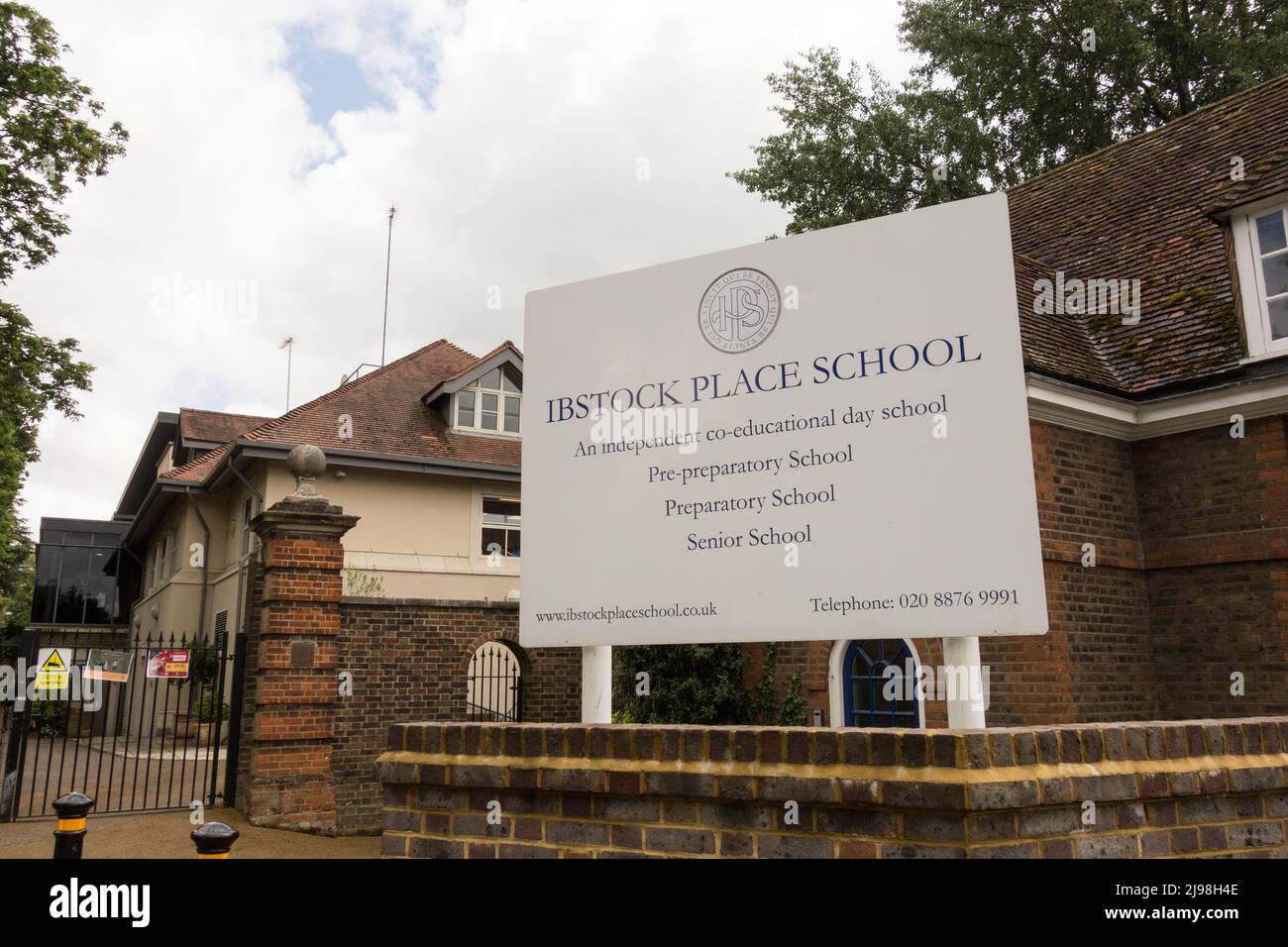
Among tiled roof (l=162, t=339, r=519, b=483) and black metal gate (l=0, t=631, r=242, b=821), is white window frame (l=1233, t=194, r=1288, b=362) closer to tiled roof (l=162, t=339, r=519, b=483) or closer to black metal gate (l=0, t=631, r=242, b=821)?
black metal gate (l=0, t=631, r=242, b=821)

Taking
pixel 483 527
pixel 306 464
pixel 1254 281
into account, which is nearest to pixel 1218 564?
pixel 1254 281

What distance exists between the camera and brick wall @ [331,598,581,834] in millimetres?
9555

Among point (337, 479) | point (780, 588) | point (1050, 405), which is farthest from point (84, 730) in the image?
point (780, 588)

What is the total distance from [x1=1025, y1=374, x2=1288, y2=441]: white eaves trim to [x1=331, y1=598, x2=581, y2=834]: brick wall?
232 inches

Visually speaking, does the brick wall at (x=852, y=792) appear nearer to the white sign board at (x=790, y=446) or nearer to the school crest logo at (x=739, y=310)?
the white sign board at (x=790, y=446)

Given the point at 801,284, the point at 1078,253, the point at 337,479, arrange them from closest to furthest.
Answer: the point at 801,284 < the point at 1078,253 < the point at 337,479

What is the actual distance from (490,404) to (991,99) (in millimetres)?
13935

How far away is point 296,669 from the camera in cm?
923

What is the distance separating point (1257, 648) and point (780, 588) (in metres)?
7.81

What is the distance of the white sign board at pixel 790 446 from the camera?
10.4 ft

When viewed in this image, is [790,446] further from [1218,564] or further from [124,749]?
[124,749]

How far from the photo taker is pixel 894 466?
3287 mm

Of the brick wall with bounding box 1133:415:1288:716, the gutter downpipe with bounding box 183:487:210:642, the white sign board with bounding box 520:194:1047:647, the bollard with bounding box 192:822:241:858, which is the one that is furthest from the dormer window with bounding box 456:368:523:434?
the white sign board with bounding box 520:194:1047:647

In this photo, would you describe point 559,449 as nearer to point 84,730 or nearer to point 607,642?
point 607,642
